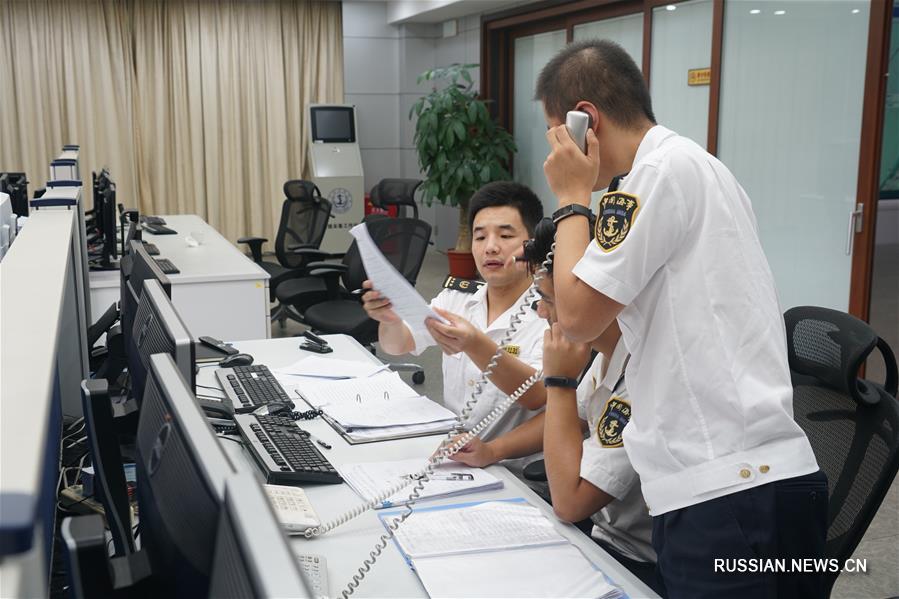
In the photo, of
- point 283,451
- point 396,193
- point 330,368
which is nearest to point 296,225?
point 396,193

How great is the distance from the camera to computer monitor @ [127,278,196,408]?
3.92 ft

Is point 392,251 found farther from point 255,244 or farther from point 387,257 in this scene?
point 255,244

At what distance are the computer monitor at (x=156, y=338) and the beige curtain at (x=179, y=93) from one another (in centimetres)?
715

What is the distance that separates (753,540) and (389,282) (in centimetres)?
91

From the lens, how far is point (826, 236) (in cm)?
423

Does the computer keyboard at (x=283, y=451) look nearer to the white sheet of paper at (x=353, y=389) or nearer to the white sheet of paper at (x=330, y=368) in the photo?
the white sheet of paper at (x=353, y=389)

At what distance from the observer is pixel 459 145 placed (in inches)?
281

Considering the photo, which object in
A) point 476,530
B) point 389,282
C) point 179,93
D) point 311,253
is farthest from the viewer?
point 179,93

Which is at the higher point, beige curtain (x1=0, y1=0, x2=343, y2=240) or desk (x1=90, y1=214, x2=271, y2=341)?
beige curtain (x1=0, y1=0, x2=343, y2=240)

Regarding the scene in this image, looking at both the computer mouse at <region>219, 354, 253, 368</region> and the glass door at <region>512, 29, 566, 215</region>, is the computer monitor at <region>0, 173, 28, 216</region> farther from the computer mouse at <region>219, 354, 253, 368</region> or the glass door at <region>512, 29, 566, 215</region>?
the glass door at <region>512, 29, 566, 215</region>

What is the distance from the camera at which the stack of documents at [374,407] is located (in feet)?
6.53

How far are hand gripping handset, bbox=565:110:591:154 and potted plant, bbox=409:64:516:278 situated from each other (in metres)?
5.55

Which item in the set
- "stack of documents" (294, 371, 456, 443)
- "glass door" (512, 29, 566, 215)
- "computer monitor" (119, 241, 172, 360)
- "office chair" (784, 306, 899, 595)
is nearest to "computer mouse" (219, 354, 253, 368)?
"stack of documents" (294, 371, 456, 443)

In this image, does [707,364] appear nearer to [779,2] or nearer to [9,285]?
[9,285]
